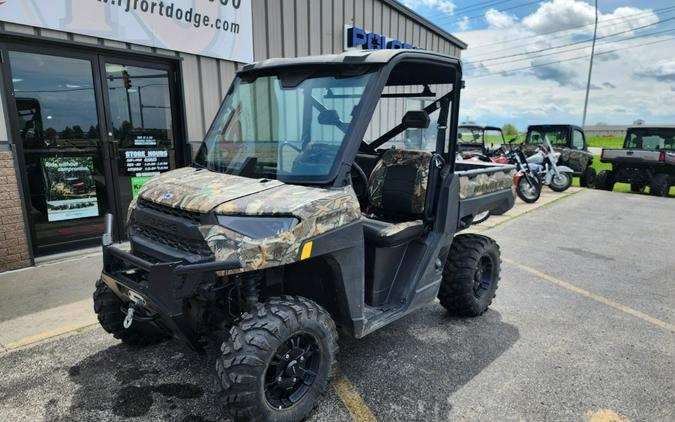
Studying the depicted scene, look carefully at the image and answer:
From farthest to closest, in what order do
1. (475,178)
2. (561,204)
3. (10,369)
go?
(561,204) → (475,178) → (10,369)

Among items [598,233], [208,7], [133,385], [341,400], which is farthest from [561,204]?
[133,385]

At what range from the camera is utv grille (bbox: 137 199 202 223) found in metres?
2.47

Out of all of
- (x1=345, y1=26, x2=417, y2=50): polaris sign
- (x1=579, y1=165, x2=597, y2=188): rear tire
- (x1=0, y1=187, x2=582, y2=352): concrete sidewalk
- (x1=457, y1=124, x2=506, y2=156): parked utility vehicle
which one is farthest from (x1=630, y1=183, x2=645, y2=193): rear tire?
(x1=0, y1=187, x2=582, y2=352): concrete sidewalk

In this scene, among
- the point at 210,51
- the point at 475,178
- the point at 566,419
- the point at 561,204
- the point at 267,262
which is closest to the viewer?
the point at 267,262

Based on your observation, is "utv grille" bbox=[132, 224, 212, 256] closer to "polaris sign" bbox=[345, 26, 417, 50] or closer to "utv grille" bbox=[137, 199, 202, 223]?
"utv grille" bbox=[137, 199, 202, 223]

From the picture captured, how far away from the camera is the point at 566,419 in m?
2.72

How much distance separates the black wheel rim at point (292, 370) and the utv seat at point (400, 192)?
1022 millimetres

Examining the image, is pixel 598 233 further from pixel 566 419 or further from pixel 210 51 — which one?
pixel 210 51

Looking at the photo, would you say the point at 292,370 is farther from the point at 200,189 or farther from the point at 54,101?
the point at 54,101

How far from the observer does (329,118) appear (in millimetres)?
2943

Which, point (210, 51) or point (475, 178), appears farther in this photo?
point (210, 51)

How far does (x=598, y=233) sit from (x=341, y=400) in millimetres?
7067

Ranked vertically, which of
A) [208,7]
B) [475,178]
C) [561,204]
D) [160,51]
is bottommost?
[561,204]

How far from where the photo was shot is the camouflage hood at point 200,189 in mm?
2473
